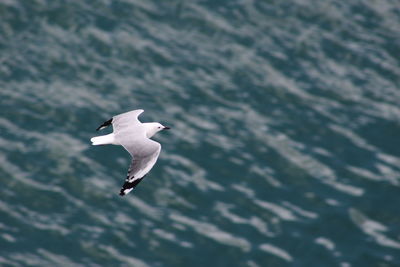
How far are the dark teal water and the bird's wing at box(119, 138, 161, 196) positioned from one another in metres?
5.91

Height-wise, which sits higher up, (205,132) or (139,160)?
(205,132)

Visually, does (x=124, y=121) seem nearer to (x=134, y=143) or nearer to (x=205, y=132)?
(x=134, y=143)

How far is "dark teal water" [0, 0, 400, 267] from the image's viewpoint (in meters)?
17.9

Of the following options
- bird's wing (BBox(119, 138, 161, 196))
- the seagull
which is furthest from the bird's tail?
bird's wing (BBox(119, 138, 161, 196))

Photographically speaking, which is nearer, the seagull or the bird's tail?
the seagull

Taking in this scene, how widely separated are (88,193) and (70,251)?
170 centimetres

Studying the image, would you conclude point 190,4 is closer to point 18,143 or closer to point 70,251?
point 18,143

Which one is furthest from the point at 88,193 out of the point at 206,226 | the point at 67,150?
the point at 206,226

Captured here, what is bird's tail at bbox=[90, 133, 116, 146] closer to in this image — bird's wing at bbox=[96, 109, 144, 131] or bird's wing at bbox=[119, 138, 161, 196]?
bird's wing at bbox=[119, 138, 161, 196]

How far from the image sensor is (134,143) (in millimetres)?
12211

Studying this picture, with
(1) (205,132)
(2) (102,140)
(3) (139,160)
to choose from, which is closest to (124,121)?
(2) (102,140)

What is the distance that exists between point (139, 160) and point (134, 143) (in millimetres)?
617

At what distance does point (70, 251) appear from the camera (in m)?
17.2

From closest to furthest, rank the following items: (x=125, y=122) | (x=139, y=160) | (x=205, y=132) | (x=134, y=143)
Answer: (x=139, y=160) < (x=134, y=143) < (x=125, y=122) < (x=205, y=132)
